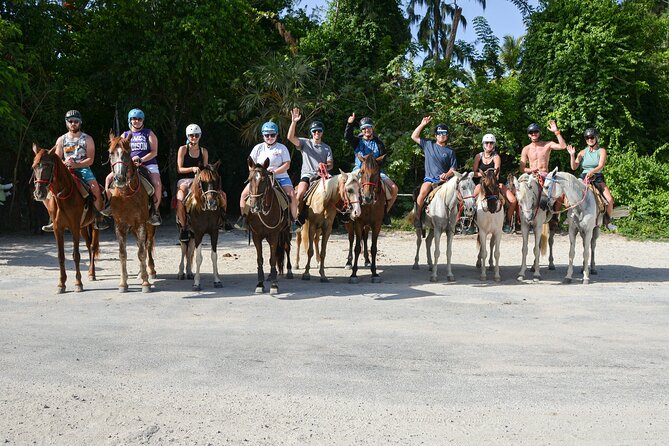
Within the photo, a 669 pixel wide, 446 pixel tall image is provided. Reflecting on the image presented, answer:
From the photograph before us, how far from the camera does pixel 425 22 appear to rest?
36.9 m

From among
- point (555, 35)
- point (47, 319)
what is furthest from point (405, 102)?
point (47, 319)

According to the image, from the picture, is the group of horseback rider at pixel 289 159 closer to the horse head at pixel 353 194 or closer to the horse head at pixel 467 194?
the horse head at pixel 467 194

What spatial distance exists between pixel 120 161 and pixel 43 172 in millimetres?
1181

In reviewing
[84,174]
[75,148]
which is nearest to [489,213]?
[84,174]

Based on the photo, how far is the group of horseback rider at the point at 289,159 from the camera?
11.8 metres

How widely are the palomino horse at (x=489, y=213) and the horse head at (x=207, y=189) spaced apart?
460 cm

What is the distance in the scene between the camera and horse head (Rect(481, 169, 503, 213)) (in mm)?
12266

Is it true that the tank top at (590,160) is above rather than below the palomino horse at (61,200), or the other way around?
above

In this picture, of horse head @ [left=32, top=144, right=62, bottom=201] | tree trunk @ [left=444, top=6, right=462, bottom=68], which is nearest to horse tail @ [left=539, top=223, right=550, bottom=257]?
horse head @ [left=32, top=144, right=62, bottom=201]

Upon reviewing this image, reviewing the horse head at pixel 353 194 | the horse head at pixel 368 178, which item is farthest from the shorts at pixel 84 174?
the horse head at pixel 368 178

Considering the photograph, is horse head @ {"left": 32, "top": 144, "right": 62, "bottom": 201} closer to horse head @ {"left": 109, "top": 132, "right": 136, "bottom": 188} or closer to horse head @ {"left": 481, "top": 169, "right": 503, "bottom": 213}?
horse head @ {"left": 109, "top": 132, "right": 136, "bottom": 188}

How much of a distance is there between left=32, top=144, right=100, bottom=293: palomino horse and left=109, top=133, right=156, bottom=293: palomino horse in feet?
2.30

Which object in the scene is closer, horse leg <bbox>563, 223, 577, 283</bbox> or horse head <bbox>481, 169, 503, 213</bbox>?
horse head <bbox>481, 169, 503, 213</bbox>

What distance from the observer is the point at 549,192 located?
12.8 meters
